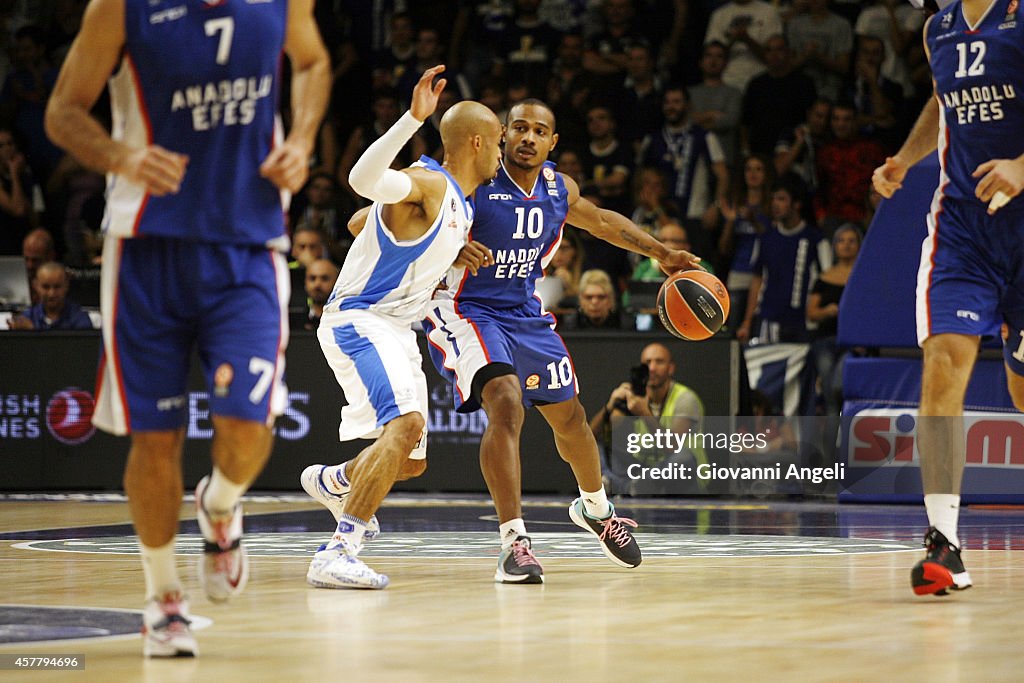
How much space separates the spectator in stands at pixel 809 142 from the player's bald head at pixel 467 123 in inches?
290

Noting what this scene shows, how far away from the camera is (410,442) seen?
Result: 5.95 metres

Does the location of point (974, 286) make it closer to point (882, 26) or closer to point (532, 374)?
point (532, 374)

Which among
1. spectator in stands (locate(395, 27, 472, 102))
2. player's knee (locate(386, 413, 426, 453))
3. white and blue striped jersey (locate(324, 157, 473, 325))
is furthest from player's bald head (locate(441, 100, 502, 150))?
spectator in stands (locate(395, 27, 472, 102))

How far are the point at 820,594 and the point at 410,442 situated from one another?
66.0 inches

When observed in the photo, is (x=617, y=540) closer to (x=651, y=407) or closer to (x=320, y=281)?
(x=651, y=407)

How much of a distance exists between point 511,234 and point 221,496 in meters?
2.74

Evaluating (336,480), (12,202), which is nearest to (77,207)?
(12,202)

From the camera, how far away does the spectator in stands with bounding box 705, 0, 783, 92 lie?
13914 millimetres

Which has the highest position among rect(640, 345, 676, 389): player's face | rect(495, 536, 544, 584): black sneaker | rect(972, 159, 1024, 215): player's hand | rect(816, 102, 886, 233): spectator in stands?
rect(816, 102, 886, 233): spectator in stands

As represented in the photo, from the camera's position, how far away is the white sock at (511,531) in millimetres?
6094

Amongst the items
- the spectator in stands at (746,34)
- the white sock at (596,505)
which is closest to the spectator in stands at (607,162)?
the spectator in stands at (746,34)

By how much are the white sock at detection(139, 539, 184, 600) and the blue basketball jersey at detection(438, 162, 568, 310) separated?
2.74 m

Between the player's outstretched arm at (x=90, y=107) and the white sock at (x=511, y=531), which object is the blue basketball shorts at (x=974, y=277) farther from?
the player's outstretched arm at (x=90, y=107)

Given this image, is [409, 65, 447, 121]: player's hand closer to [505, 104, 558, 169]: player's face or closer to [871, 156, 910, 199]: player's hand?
[505, 104, 558, 169]: player's face
